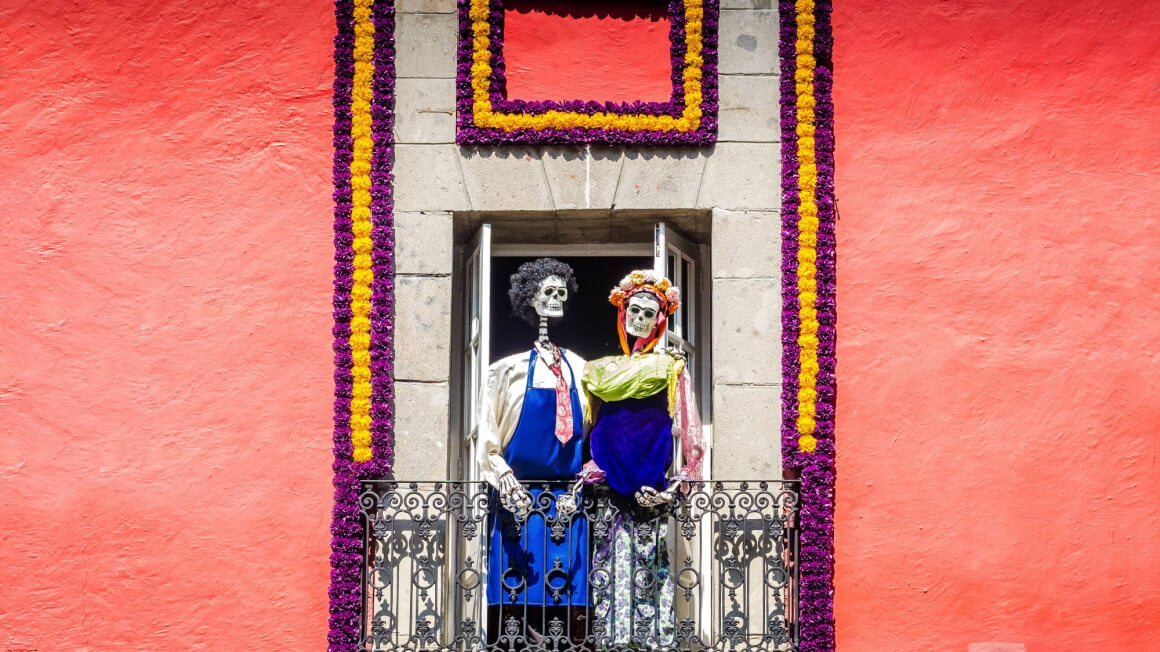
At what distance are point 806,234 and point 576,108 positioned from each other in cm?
129

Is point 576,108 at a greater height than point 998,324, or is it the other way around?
point 576,108

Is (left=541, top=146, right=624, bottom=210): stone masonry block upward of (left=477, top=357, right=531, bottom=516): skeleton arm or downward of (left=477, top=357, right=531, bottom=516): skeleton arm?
upward

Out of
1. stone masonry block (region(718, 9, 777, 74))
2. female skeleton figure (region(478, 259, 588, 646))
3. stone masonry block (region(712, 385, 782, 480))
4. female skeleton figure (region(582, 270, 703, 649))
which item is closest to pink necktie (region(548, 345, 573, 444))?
female skeleton figure (region(478, 259, 588, 646))

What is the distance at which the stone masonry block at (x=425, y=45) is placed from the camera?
9430mm

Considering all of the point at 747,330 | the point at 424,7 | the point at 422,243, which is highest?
the point at 424,7

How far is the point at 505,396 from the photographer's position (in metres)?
8.82

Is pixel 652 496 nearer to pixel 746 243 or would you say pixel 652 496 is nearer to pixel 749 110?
pixel 746 243

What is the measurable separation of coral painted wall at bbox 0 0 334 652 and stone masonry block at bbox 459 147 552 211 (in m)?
0.71

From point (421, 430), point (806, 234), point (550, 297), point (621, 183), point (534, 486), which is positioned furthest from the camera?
point (621, 183)

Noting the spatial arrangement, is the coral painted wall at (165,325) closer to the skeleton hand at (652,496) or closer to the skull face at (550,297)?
the skull face at (550,297)

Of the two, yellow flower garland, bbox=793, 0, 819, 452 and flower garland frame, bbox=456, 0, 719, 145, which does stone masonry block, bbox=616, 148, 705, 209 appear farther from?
yellow flower garland, bbox=793, 0, 819, 452

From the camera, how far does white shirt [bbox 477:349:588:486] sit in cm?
876

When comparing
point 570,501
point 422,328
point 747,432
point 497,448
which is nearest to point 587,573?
point 570,501

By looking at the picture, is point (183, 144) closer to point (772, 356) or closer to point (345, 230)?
point (345, 230)
